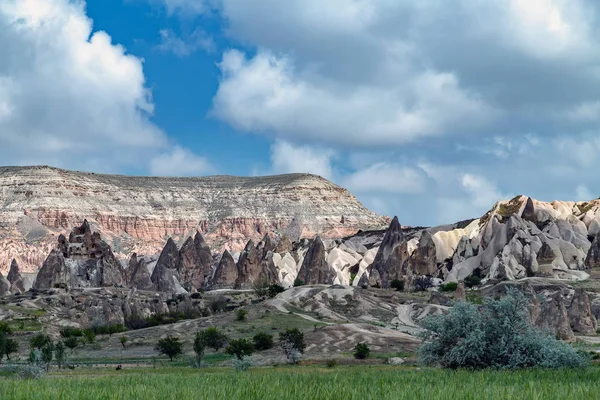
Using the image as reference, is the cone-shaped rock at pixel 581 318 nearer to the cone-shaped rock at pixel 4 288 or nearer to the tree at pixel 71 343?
the tree at pixel 71 343

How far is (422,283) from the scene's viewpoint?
16925 centimetres

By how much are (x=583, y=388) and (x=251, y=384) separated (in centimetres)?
1109

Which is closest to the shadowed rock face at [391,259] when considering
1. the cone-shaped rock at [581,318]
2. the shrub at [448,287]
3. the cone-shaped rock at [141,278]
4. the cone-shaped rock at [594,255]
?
the shrub at [448,287]

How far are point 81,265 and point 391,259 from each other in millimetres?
61505

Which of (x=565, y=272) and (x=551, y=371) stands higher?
(x=565, y=272)

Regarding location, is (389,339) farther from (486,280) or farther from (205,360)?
(486,280)

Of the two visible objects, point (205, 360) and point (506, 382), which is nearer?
point (506, 382)

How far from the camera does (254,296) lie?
15275cm

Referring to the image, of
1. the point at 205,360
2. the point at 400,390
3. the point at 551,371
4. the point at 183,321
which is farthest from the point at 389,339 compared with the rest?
the point at 400,390

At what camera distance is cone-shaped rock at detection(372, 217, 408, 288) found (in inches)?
6820

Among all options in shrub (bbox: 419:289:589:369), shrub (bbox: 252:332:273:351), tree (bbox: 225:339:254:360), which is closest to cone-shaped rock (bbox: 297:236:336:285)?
shrub (bbox: 252:332:273:351)

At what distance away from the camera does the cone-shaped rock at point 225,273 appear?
186750mm

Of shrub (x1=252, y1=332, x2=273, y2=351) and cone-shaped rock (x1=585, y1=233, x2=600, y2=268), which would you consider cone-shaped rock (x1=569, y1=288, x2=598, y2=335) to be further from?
cone-shaped rock (x1=585, y1=233, x2=600, y2=268)

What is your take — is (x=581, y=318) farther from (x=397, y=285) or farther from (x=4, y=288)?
(x=4, y=288)
